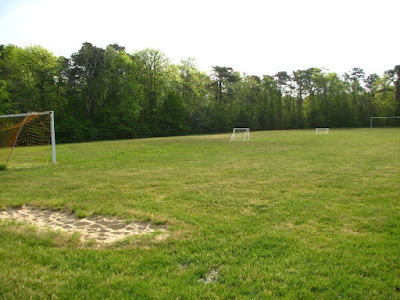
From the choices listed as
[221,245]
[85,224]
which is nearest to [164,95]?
[85,224]

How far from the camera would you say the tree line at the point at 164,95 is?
3572 centimetres

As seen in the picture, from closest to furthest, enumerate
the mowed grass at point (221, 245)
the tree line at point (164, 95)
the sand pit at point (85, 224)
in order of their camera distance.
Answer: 1. the mowed grass at point (221, 245)
2. the sand pit at point (85, 224)
3. the tree line at point (164, 95)

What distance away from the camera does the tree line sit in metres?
35.7

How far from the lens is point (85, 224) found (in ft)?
15.9

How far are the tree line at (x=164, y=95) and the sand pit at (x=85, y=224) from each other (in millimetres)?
30766

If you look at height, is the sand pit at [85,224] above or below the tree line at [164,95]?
below

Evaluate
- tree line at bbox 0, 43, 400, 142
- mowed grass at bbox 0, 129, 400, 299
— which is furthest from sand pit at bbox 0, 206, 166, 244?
tree line at bbox 0, 43, 400, 142

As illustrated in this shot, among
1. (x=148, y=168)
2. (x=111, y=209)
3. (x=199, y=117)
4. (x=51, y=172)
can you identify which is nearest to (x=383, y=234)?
(x=111, y=209)

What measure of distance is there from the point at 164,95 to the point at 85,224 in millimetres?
43495

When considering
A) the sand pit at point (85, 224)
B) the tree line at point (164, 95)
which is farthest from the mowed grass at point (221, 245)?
the tree line at point (164, 95)

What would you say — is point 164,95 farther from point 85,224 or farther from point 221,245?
point 221,245

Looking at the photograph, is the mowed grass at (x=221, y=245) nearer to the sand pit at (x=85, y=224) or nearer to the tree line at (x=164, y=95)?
the sand pit at (x=85, y=224)

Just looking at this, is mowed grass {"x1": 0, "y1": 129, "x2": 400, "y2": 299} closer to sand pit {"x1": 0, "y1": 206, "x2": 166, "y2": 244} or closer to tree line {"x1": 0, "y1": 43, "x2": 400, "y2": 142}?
sand pit {"x1": 0, "y1": 206, "x2": 166, "y2": 244}

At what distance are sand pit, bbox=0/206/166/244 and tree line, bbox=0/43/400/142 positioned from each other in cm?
3077
